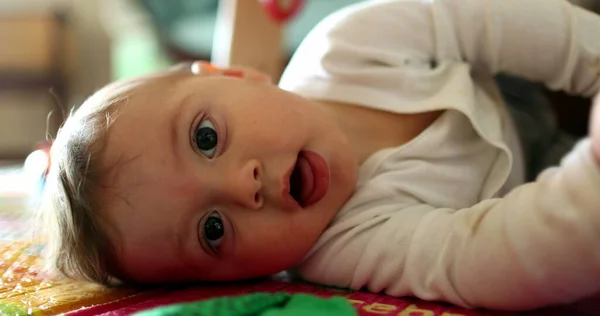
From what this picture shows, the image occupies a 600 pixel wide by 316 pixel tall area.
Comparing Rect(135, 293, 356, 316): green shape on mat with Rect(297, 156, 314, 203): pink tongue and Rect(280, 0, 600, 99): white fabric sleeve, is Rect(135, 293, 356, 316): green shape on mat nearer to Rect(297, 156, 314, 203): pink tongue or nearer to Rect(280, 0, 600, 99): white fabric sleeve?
Rect(297, 156, 314, 203): pink tongue

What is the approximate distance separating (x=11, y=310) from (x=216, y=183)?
0.73ft

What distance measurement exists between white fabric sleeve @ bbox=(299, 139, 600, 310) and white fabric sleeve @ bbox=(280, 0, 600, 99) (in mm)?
202

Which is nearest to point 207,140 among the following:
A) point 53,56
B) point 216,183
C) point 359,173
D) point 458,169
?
point 216,183

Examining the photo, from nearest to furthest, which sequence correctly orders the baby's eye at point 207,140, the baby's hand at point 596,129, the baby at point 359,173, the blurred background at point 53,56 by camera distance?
the baby's hand at point 596,129 < the baby at point 359,173 < the baby's eye at point 207,140 < the blurred background at point 53,56

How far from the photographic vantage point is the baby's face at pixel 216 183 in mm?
624

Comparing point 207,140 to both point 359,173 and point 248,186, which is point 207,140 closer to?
point 248,186

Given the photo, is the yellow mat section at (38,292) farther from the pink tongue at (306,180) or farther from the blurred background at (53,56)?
the blurred background at (53,56)

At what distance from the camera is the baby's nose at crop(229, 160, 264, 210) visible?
2.03 ft

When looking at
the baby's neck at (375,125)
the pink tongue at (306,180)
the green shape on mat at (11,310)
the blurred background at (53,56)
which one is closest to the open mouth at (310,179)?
the pink tongue at (306,180)

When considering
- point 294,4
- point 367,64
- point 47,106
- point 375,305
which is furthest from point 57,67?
point 375,305

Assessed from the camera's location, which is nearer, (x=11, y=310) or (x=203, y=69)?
(x=11, y=310)

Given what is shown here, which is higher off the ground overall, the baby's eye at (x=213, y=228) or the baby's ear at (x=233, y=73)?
the baby's ear at (x=233, y=73)

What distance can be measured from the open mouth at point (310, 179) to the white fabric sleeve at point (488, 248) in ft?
0.15

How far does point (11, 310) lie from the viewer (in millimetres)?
592
